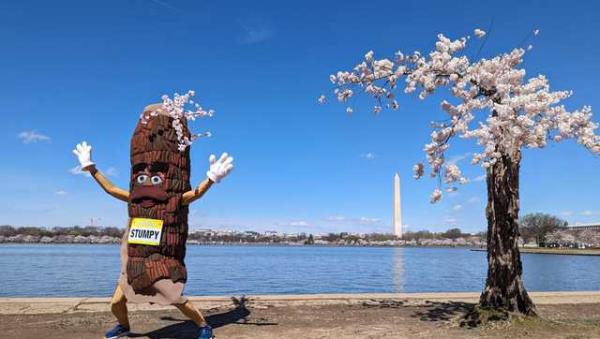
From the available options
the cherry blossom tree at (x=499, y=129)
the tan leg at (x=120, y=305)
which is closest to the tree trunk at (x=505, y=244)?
the cherry blossom tree at (x=499, y=129)

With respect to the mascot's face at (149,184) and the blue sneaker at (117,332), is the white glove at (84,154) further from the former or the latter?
the blue sneaker at (117,332)

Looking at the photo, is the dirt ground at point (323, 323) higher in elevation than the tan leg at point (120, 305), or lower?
lower

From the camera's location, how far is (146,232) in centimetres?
915

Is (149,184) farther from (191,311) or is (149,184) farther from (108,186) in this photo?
(191,311)

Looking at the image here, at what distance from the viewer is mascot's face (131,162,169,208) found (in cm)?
929

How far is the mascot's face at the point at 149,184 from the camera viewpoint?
9.29 m

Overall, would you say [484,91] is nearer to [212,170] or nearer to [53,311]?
[212,170]

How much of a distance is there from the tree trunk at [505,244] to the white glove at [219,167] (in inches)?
195

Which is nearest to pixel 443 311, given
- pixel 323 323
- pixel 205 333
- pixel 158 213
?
pixel 323 323

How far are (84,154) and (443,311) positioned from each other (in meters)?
→ 7.72

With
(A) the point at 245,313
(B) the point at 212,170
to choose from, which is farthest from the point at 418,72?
(A) the point at 245,313

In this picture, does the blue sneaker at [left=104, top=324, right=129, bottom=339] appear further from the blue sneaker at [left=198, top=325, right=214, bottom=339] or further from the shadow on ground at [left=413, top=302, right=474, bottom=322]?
the shadow on ground at [left=413, top=302, right=474, bottom=322]

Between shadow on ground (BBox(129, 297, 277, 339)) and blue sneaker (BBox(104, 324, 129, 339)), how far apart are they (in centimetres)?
13

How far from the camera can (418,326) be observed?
10094mm
